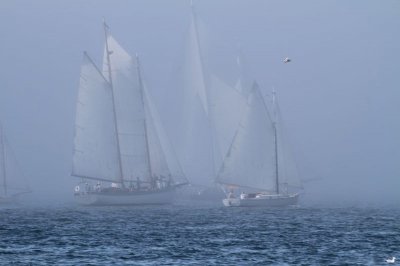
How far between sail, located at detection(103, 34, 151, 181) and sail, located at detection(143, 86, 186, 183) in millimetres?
1699

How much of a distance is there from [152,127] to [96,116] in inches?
385

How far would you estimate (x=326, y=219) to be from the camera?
113m

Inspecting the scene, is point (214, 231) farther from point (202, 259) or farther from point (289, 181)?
point (289, 181)

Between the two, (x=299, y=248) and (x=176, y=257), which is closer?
(x=176, y=257)

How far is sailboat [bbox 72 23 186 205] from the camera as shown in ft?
499

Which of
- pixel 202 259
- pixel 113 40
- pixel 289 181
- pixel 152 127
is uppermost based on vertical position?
pixel 113 40

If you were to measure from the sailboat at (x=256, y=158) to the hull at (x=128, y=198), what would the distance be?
16.9 meters

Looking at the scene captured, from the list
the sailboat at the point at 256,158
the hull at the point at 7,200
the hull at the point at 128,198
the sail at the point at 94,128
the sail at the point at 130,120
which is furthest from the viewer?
the hull at the point at 7,200

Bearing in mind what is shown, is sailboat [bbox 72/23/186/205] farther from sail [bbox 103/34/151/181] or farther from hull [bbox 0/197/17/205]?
hull [bbox 0/197/17/205]

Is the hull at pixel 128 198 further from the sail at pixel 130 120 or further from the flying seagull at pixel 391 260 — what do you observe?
the flying seagull at pixel 391 260

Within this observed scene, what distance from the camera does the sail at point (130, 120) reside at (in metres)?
156

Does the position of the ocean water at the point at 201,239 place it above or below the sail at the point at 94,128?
below

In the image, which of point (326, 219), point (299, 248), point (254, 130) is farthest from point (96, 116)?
point (299, 248)

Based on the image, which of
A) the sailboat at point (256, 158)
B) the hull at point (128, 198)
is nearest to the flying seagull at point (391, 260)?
the sailboat at point (256, 158)
